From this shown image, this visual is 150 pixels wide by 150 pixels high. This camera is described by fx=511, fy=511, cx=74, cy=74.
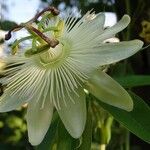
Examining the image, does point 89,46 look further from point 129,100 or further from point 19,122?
point 19,122

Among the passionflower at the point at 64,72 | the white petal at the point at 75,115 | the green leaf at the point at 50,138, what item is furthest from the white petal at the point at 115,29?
the green leaf at the point at 50,138

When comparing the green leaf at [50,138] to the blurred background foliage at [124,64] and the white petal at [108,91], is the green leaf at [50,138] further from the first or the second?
the white petal at [108,91]

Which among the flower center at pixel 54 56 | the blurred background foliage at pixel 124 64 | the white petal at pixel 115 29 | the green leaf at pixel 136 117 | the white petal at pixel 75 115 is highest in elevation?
the white petal at pixel 115 29

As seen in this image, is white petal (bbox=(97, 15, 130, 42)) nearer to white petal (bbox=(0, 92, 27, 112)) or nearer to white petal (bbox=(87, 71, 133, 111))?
white petal (bbox=(87, 71, 133, 111))

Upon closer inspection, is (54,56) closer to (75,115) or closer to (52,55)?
(52,55)

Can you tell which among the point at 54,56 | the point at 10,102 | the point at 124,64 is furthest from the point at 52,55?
the point at 124,64
